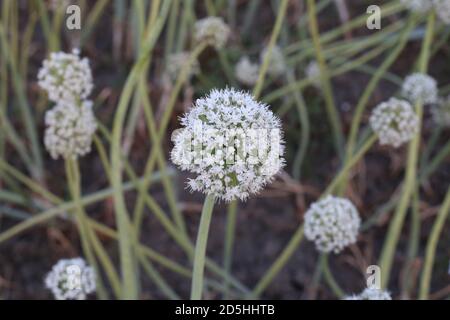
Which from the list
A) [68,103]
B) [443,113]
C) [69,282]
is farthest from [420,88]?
[69,282]

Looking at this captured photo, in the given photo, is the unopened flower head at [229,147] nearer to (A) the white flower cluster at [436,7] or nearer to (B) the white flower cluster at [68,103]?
(B) the white flower cluster at [68,103]

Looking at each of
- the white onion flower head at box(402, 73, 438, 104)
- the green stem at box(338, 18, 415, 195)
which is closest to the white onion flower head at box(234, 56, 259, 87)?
the green stem at box(338, 18, 415, 195)

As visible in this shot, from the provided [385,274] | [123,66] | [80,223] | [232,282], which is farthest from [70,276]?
[123,66]

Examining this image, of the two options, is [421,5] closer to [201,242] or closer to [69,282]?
[201,242]

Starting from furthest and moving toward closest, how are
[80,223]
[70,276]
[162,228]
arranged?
[162,228] → [80,223] → [70,276]

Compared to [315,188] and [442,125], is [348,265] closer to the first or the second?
[315,188]

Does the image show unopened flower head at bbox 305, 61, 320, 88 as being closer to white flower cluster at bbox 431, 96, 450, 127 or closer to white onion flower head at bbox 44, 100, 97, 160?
white flower cluster at bbox 431, 96, 450, 127
